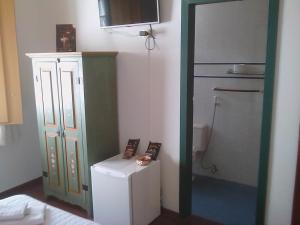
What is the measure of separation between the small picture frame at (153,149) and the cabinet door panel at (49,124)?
88cm

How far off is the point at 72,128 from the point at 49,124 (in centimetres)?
32

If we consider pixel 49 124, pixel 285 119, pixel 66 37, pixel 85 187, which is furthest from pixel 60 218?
pixel 66 37

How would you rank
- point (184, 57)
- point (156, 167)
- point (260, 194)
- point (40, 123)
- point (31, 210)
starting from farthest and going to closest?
point (40, 123)
point (156, 167)
point (184, 57)
point (260, 194)
point (31, 210)

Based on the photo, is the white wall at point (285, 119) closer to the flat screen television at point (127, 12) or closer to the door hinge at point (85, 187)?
the flat screen television at point (127, 12)

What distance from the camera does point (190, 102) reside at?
2543 mm

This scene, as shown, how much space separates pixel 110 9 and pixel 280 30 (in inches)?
59.3

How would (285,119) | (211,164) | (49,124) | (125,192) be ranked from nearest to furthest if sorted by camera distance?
(285,119) < (125,192) < (49,124) < (211,164)

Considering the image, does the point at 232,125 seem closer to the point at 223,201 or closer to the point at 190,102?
the point at 223,201

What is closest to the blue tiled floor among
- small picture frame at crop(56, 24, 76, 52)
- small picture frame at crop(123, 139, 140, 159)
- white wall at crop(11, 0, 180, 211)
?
white wall at crop(11, 0, 180, 211)

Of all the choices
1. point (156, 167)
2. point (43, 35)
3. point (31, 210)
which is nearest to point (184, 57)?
point (156, 167)

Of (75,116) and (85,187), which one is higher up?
(75,116)

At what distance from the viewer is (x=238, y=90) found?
10.4 feet

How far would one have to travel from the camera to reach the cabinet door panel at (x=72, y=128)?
261 centimetres

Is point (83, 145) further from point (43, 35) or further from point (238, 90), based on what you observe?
point (238, 90)
